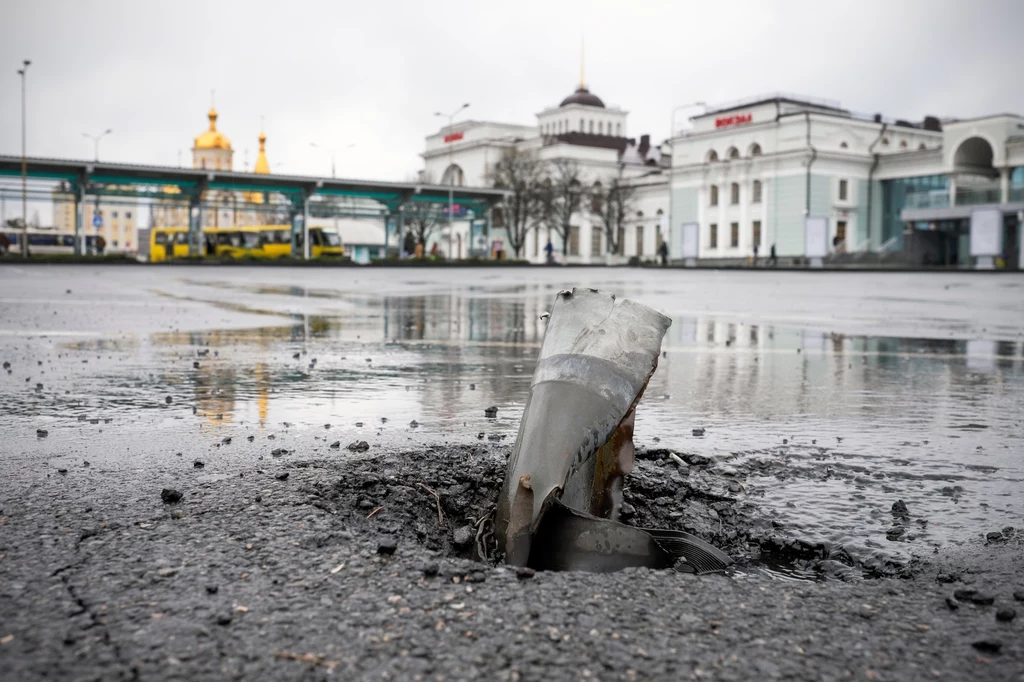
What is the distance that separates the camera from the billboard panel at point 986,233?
4475cm

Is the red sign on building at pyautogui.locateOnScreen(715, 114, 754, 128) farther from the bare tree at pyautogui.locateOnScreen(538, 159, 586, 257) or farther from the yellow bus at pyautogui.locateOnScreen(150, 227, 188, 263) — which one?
the yellow bus at pyautogui.locateOnScreen(150, 227, 188, 263)

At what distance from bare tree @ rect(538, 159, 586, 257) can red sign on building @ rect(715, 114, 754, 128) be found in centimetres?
1412

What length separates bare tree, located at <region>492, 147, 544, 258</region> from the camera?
267 feet

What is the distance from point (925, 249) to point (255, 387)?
5741 centimetres

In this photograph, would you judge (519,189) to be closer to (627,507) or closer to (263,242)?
(263,242)

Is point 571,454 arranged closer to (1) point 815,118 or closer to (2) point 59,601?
(2) point 59,601

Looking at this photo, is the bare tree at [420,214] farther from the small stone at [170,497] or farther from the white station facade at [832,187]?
the small stone at [170,497]

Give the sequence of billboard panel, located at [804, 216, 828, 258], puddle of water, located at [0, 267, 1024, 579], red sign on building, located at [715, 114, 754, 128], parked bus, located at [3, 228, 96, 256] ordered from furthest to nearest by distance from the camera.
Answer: parked bus, located at [3, 228, 96, 256], red sign on building, located at [715, 114, 754, 128], billboard panel, located at [804, 216, 828, 258], puddle of water, located at [0, 267, 1024, 579]

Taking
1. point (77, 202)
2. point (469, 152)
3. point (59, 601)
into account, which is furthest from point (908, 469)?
point (469, 152)

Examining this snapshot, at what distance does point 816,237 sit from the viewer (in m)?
57.2

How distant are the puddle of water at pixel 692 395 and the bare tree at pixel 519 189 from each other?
2798 inches

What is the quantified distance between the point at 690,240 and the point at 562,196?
73.5 feet

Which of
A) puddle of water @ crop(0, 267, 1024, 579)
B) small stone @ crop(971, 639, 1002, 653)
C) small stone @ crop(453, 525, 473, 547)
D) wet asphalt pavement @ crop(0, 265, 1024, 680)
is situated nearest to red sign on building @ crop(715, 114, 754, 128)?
puddle of water @ crop(0, 267, 1024, 579)

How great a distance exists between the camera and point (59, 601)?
198 cm
